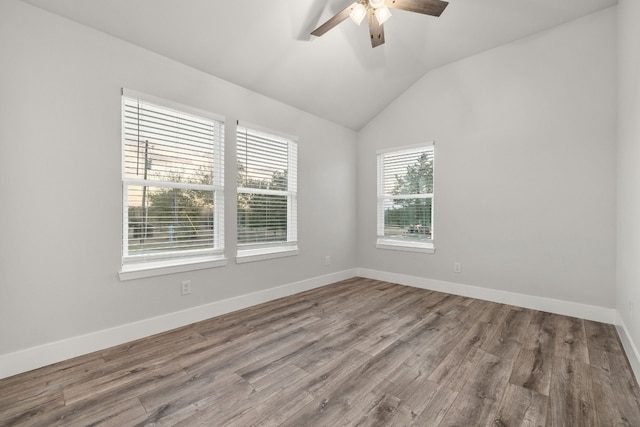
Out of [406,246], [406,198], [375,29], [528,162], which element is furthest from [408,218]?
[375,29]

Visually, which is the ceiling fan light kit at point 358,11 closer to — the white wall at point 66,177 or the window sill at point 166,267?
→ the white wall at point 66,177

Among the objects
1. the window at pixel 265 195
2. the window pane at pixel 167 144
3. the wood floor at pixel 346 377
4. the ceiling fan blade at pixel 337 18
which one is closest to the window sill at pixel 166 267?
the window at pixel 265 195

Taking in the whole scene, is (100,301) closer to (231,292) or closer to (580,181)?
(231,292)

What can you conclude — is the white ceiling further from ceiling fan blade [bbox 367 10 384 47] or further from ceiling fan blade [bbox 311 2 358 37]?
ceiling fan blade [bbox 367 10 384 47]

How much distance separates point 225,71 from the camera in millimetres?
2988

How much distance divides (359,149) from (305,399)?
154 inches

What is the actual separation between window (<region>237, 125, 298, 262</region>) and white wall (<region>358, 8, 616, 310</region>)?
6.03 feet

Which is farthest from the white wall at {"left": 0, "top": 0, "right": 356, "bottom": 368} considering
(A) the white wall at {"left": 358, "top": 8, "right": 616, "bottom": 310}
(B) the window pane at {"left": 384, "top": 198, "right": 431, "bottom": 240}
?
(A) the white wall at {"left": 358, "top": 8, "right": 616, "bottom": 310}

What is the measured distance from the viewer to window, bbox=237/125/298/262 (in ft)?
10.9

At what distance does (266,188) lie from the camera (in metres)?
3.60

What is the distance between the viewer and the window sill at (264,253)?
3273mm

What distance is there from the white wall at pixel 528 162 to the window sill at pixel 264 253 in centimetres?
180

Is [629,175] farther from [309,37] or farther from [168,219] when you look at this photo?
[168,219]

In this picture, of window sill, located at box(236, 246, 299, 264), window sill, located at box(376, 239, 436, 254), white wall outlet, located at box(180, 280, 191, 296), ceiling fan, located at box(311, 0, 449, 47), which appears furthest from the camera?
window sill, located at box(376, 239, 436, 254)
